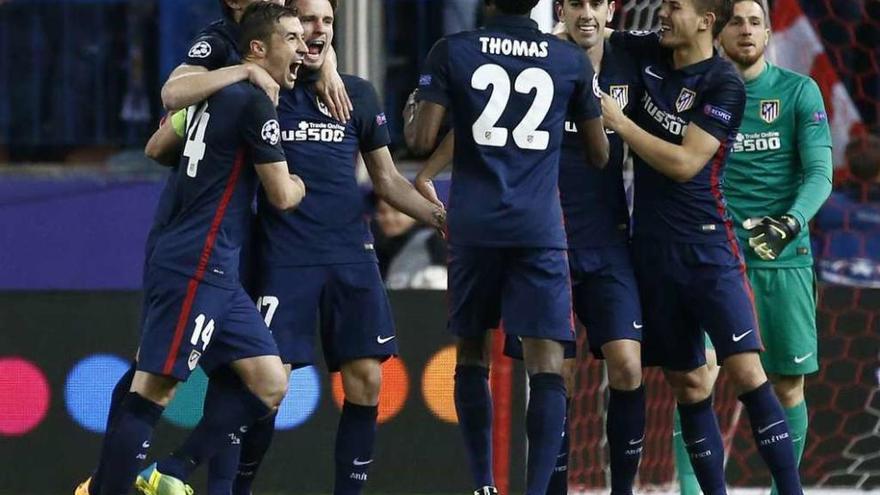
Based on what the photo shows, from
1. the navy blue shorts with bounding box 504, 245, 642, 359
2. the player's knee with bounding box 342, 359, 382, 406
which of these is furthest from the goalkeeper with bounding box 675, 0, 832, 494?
the player's knee with bounding box 342, 359, 382, 406

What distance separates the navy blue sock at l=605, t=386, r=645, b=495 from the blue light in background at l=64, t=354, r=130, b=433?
2.74 metres

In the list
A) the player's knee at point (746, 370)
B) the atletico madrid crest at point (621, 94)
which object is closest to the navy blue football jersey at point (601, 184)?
the atletico madrid crest at point (621, 94)

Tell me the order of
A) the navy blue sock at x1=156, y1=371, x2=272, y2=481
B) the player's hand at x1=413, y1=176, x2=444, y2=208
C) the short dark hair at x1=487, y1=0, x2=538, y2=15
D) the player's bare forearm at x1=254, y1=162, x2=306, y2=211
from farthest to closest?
the player's hand at x1=413, y1=176, x2=444, y2=208 → the short dark hair at x1=487, y1=0, x2=538, y2=15 → the navy blue sock at x1=156, y1=371, x2=272, y2=481 → the player's bare forearm at x1=254, y1=162, x2=306, y2=211

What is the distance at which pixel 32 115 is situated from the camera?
980 centimetres

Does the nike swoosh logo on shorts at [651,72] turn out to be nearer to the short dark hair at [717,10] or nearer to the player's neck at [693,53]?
the player's neck at [693,53]

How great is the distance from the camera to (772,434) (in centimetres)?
690

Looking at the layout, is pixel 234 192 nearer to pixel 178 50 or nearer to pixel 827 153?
pixel 827 153

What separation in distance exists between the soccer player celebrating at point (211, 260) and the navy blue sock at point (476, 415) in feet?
2.48

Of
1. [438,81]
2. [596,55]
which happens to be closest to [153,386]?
[438,81]

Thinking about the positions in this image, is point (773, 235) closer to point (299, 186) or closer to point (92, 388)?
point (299, 186)

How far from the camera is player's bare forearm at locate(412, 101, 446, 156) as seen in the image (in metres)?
6.51

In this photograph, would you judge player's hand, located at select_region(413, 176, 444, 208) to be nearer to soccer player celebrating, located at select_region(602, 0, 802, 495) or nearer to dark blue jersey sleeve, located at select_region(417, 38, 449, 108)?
dark blue jersey sleeve, located at select_region(417, 38, 449, 108)

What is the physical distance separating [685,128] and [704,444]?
1.18m

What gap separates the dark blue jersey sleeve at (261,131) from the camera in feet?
20.6
